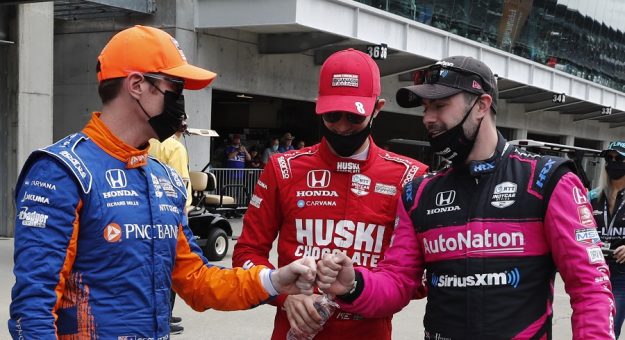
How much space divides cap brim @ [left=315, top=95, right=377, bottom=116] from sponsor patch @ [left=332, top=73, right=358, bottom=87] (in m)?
0.06

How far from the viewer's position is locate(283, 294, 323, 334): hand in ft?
8.84

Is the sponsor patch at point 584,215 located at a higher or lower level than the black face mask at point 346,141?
lower

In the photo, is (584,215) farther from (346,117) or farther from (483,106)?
(346,117)

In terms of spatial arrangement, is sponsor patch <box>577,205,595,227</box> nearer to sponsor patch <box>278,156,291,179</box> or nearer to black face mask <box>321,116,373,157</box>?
black face mask <box>321,116,373,157</box>

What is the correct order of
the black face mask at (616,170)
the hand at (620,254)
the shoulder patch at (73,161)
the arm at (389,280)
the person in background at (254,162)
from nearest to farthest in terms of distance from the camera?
the shoulder patch at (73,161), the arm at (389,280), the hand at (620,254), the black face mask at (616,170), the person in background at (254,162)

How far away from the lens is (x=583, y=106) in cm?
3009

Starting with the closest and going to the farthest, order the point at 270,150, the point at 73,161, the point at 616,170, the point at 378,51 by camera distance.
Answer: the point at 73,161 < the point at 616,170 < the point at 378,51 < the point at 270,150

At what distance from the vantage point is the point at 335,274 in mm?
2553

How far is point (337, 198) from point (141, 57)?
105cm

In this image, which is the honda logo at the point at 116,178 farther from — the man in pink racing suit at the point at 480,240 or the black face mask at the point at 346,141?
the black face mask at the point at 346,141

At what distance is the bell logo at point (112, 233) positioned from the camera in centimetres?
226

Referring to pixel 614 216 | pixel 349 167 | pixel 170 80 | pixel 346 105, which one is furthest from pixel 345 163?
pixel 614 216

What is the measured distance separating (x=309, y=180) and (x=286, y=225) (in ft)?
0.73

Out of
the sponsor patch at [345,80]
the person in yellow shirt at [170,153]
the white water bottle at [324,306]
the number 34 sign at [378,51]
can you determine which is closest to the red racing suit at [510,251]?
the white water bottle at [324,306]
